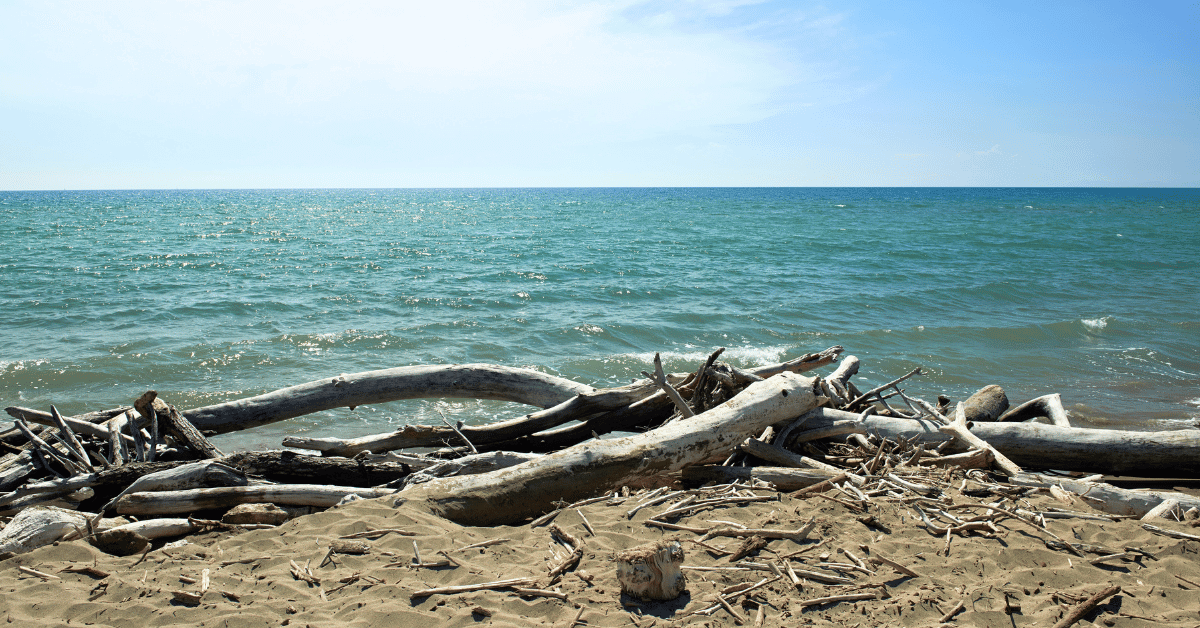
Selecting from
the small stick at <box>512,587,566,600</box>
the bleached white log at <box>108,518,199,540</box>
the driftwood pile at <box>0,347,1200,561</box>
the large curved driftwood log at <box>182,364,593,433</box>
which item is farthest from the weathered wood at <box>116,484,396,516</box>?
the large curved driftwood log at <box>182,364,593,433</box>

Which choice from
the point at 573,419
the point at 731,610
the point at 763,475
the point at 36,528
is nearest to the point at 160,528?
the point at 36,528

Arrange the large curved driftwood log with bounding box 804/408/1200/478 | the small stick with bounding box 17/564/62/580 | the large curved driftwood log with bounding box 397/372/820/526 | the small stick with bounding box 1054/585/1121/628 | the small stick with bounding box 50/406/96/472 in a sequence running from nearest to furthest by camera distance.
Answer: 1. the small stick with bounding box 1054/585/1121/628
2. the small stick with bounding box 17/564/62/580
3. the large curved driftwood log with bounding box 397/372/820/526
4. the small stick with bounding box 50/406/96/472
5. the large curved driftwood log with bounding box 804/408/1200/478

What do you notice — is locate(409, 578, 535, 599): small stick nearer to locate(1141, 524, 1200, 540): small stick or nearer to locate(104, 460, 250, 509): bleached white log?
locate(104, 460, 250, 509): bleached white log

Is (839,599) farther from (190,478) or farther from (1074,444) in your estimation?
(190,478)

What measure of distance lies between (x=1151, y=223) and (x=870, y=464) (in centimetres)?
5147

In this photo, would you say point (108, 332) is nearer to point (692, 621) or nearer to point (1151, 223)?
point (692, 621)

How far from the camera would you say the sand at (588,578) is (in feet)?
9.60

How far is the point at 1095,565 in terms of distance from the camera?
3361mm

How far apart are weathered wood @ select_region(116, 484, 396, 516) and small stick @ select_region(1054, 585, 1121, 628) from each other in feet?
11.9

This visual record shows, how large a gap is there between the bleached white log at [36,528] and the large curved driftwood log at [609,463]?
5.89ft

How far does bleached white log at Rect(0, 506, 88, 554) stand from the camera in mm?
3527

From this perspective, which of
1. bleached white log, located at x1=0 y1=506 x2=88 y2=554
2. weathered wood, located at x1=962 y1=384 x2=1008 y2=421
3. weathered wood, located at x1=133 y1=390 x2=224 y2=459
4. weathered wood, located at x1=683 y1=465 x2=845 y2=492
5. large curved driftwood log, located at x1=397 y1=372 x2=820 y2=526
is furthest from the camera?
weathered wood, located at x1=962 y1=384 x2=1008 y2=421

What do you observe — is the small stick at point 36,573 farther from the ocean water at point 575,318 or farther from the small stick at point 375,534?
the ocean water at point 575,318

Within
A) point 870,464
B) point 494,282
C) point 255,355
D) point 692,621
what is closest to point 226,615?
point 692,621
